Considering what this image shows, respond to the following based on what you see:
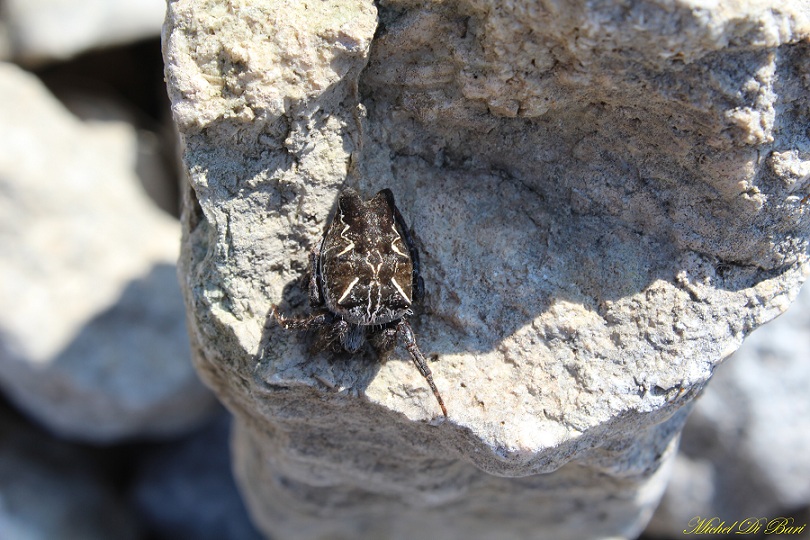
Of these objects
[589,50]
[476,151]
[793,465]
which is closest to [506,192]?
[476,151]

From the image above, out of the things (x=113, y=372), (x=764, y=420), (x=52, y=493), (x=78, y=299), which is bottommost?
(x=52, y=493)

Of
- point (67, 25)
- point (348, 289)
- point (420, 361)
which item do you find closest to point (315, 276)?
point (348, 289)

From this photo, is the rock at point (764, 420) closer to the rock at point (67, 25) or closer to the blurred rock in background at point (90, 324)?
the blurred rock in background at point (90, 324)

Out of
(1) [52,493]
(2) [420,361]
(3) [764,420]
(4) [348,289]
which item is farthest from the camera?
(1) [52,493]

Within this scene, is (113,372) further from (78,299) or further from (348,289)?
(348,289)

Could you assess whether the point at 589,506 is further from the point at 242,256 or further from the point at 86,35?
the point at 86,35

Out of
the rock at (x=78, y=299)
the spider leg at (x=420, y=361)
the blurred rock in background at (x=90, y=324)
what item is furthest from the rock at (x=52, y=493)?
the spider leg at (x=420, y=361)

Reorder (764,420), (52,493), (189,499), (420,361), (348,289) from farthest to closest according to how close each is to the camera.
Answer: (189,499) → (52,493) → (764,420) → (348,289) → (420,361)

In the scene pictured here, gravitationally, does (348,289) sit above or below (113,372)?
above

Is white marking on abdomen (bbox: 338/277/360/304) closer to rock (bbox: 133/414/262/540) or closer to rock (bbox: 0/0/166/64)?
rock (bbox: 133/414/262/540)
